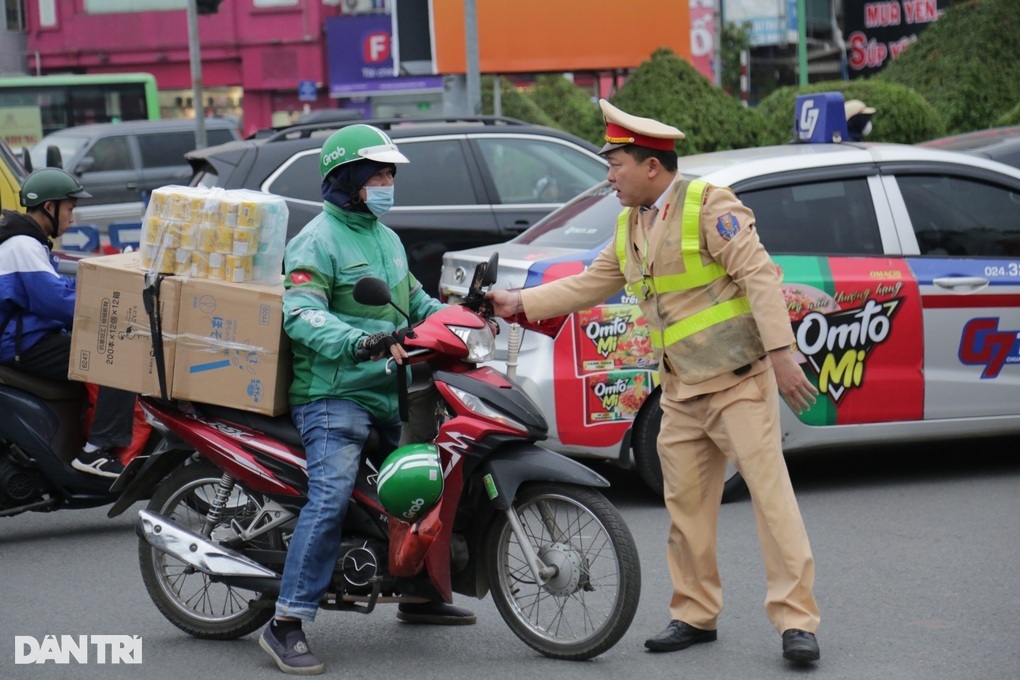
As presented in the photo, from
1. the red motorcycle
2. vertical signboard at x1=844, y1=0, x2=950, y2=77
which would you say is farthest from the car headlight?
vertical signboard at x1=844, y1=0, x2=950, y2=77

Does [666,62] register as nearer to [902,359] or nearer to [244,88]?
[902,359]

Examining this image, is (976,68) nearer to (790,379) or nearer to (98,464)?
(98,464)

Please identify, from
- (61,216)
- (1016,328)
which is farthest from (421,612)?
(1016,328)

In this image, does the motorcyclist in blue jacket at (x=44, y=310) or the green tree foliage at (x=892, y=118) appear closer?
the motorcyclist in blue jacket at (x=44, y=310)

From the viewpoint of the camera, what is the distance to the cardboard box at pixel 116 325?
16.4 ft

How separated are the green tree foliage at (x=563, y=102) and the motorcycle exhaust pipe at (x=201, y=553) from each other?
48.7 ft

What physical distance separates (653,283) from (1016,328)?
2.95 metres

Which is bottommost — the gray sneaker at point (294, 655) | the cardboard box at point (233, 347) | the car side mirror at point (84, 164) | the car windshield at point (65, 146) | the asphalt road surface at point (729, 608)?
the asphalt road surface at point (729, 608)

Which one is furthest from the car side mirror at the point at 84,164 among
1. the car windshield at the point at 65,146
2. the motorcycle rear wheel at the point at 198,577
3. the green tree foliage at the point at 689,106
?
the motorcycle rear wheel at the point at 198,577

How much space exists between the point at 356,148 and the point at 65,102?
2465 centimetres

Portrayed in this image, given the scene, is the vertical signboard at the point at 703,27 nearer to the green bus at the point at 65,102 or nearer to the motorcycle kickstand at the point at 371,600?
the green bus at the point at 65,102

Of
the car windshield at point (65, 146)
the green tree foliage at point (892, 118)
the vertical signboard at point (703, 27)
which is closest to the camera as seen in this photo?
the green tree foliage at point (892, 118)

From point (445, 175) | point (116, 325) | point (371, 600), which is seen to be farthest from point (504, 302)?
point (445, 175)

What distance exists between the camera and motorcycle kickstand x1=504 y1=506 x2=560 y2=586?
4.57 meters
